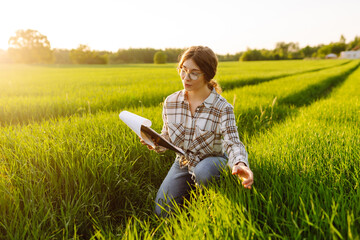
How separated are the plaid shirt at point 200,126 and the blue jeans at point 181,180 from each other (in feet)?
0.32

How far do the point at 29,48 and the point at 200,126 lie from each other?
7785 centimetres

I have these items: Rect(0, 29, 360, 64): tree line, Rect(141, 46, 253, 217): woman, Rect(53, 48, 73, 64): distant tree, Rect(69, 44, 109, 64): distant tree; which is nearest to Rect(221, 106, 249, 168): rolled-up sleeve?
Rect(141, 46, 253, 217): woman

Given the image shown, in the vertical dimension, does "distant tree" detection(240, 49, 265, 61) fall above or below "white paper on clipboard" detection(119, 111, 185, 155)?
above

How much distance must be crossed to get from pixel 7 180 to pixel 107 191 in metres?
0.75

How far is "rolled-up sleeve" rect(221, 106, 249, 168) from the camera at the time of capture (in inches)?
65.5

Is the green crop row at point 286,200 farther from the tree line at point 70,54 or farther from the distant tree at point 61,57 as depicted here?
the distant tree at point 61,57

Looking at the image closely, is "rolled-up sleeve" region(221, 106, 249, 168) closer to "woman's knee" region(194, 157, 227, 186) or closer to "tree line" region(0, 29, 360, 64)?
"woman's knee" region(194, 157, 227, 186)

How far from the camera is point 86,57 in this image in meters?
63.8

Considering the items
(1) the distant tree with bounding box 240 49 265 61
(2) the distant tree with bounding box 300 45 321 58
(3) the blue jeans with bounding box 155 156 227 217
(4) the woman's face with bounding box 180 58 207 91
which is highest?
(2) the distant tree with bounding box 300 45 321 58

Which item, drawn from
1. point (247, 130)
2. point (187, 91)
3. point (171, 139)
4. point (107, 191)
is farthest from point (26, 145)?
point (247, 130)

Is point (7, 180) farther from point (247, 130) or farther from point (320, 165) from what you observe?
point (247, 130)

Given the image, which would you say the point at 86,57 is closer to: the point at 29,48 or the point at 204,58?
the point at 29,48

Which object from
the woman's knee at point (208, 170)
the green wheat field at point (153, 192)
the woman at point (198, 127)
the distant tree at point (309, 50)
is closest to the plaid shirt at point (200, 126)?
the woman at point (198, 127)

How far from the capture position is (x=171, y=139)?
2.21m
